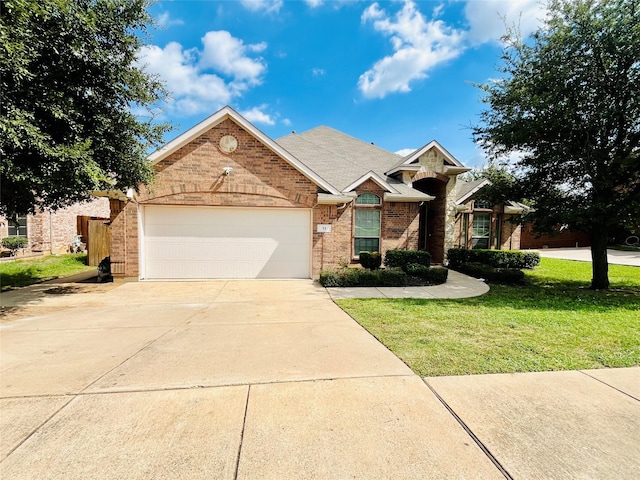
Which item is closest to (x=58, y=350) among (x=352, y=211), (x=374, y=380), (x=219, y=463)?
(x=219, y=463)

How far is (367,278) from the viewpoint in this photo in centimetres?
926

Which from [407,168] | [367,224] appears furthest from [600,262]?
[367,224]

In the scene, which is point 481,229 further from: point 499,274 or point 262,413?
point 262,413

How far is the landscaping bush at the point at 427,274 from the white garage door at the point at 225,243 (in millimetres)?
3560

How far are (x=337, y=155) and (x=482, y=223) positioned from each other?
349 inches

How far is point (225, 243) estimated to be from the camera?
10.2m

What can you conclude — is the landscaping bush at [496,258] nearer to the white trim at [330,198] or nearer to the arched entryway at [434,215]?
the arched entryway at [434,215]

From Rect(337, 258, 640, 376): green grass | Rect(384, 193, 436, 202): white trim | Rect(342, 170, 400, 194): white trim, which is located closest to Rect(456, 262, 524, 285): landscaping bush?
Rect(337, 258, 640, 376): green grass

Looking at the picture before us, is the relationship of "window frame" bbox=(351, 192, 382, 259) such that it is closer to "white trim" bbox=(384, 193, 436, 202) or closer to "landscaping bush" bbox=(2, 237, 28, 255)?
"white trim" bbox=(384, 193, 436, 202)

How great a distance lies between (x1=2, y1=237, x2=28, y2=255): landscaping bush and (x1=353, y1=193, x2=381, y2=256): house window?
14997 mm

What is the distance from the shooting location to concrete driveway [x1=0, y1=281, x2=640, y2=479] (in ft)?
7.24

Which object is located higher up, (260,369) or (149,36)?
(149,36)

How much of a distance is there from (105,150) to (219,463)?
7.47m

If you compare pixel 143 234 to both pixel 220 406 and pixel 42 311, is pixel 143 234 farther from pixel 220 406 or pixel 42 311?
pixel 220 406
